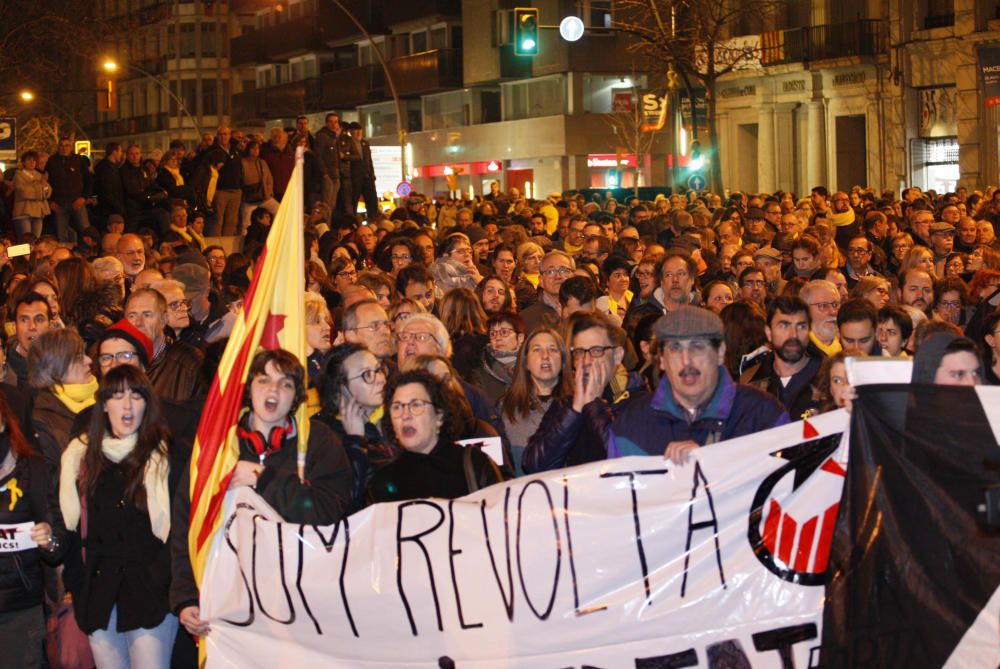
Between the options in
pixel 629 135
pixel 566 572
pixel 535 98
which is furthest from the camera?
pixel 535 98

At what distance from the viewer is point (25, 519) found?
641cm

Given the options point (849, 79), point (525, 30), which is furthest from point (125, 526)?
point (849, 79)

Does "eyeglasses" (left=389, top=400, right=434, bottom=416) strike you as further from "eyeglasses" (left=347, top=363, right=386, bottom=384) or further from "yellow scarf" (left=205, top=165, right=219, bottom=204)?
"yellow scarf" (left=205, top=165, right=219, bottom=204)

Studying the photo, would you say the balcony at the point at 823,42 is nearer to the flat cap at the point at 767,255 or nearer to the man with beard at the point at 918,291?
the flat cap at the point at 767,255

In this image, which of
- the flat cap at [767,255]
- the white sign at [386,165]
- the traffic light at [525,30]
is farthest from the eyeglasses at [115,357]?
the white sign at [386,165]

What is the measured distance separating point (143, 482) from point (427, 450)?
1144 mm

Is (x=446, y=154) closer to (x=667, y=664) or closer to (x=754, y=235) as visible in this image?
(x=754, y=235)

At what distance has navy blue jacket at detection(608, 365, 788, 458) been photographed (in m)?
5.90

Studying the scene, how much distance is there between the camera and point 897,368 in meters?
5.30

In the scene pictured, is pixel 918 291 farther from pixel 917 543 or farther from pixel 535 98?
pixel 535 98

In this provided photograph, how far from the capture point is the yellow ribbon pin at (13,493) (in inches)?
252

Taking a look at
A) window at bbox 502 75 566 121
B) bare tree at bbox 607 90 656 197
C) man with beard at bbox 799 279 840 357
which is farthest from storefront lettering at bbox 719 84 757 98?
man with beard at bbox 799 279 840 357

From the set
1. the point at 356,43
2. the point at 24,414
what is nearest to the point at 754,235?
the point at 24,414

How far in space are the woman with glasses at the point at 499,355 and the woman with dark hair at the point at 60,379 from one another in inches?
83.5
